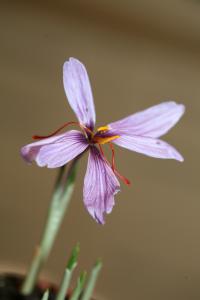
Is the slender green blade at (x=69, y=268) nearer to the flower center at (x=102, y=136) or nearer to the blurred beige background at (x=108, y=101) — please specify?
the flower center at (x=102, y=136)

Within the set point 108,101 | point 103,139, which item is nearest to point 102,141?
point 103,139

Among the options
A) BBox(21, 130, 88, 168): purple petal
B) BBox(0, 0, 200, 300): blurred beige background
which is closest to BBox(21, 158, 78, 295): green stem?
BBox(21, 130, 88, 168): purple petal

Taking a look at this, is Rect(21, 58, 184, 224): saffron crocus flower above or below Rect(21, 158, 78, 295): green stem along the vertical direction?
above

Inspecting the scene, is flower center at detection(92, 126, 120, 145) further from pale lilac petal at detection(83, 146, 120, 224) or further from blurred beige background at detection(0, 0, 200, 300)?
blurred beige background at detection(0, 0, 200, 300)

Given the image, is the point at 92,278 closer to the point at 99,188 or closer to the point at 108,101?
the point at 99,188

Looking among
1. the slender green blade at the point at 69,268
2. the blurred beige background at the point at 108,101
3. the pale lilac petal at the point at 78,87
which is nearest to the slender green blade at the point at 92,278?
the slender green blade at the point at 69,268

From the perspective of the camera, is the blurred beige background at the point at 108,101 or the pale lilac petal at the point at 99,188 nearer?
Result: the pale lilac petal at the point at 99,188

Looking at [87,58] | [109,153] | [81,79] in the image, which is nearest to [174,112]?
[81,79]
